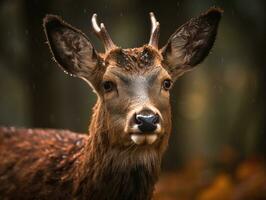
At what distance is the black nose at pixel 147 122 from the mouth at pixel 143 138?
11cm

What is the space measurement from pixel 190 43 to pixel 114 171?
1.68 m

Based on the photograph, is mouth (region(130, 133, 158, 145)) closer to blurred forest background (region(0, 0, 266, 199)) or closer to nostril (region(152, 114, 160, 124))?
nostril (region(152, 114, 160, 124))

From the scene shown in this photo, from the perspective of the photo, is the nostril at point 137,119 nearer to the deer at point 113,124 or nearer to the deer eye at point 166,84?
the deer at point 113,124

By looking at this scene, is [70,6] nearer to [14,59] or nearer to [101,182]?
[14,59]

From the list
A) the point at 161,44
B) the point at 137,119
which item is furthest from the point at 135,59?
the point at 161,44

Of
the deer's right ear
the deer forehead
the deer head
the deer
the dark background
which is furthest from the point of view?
the dark background

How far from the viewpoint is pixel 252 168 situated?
14266mm

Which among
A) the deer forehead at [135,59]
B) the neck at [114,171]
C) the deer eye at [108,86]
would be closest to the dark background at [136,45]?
the deer forehead at [135,59]

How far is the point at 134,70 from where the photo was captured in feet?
26.6

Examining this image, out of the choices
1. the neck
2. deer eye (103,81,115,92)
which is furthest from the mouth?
deer eye (103,81,115,92)

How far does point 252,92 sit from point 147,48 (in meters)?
7.68

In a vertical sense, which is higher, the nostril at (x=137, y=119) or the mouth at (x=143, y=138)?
the nostril at (x=137, y=119)

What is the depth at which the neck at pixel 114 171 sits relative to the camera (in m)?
8.02

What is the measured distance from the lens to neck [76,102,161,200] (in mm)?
8023
